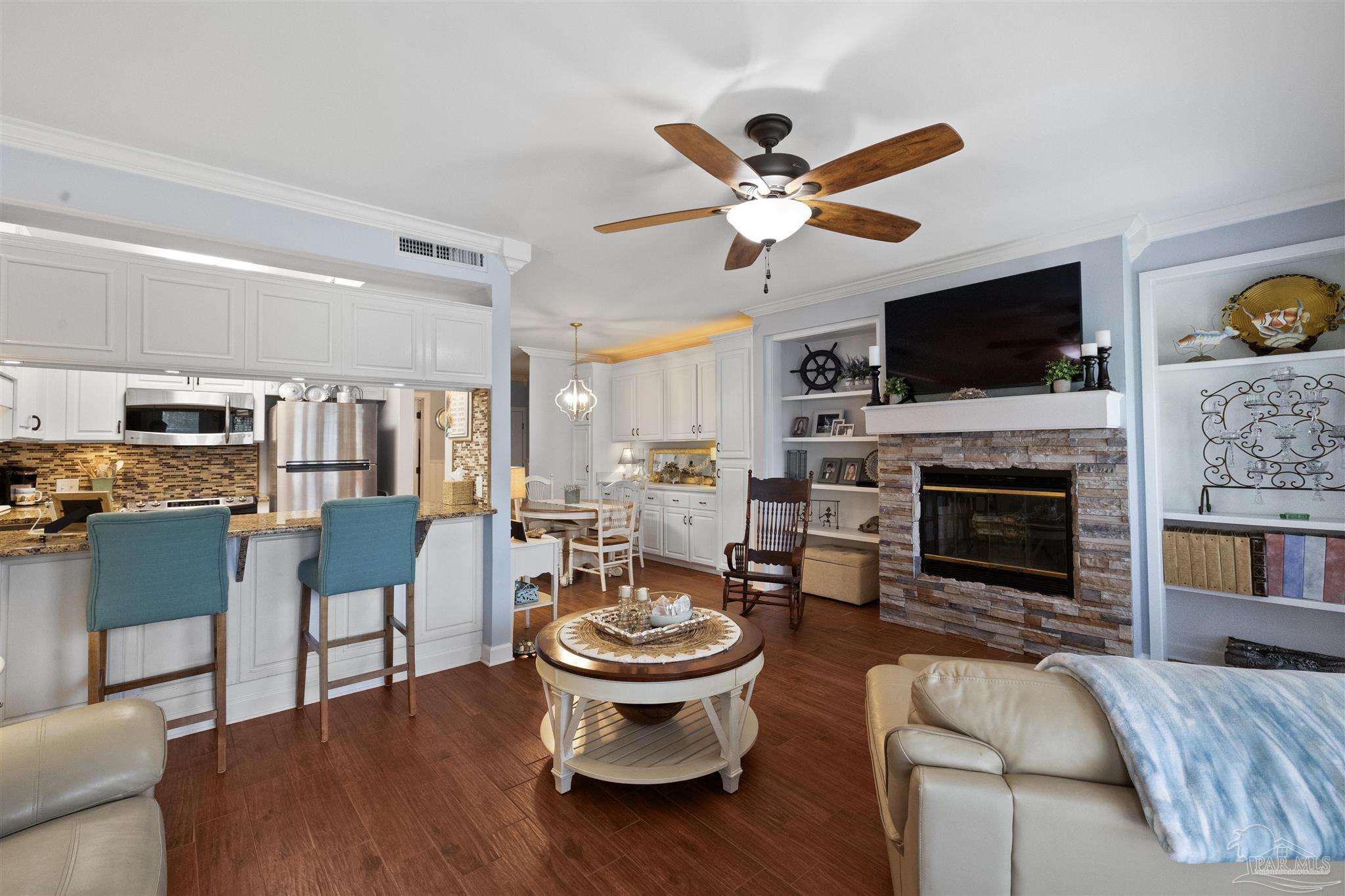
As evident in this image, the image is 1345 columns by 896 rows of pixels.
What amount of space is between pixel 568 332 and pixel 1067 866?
6.00 m

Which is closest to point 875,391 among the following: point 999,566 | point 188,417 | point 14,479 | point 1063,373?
point 1063,373

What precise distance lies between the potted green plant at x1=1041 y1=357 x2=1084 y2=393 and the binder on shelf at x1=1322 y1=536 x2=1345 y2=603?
1409mm

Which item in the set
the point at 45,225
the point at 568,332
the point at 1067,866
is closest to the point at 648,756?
the point at 1067,866

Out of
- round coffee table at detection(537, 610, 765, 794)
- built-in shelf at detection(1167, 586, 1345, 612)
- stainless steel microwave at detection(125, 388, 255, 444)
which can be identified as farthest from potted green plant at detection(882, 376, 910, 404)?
stainless steel microwave at detection(125, 388, 255, 444)

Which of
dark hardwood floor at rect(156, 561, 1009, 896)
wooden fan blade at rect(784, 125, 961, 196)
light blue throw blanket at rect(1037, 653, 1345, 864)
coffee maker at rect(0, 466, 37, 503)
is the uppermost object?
wooden fan blade at rect(784, 125, 961, 196)

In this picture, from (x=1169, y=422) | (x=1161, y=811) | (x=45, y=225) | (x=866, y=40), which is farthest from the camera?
(x=1169, y=422)

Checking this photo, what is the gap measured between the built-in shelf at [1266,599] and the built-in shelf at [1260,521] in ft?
1.26

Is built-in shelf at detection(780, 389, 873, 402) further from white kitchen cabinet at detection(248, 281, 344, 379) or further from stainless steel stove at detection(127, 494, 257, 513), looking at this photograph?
stainless steel stove at detection(127, 494, 257, 513)

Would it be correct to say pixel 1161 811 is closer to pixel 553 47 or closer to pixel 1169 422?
pixel 553 47

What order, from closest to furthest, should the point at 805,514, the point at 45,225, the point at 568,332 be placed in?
the point at 45,225
the point at 805,514
the point at 568,332

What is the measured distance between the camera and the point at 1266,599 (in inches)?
125

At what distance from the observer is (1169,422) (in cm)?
365

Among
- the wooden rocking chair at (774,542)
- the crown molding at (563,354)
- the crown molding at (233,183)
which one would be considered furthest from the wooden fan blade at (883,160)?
the crown molding at (563,354)

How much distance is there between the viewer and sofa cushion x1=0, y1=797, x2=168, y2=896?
1162mm
